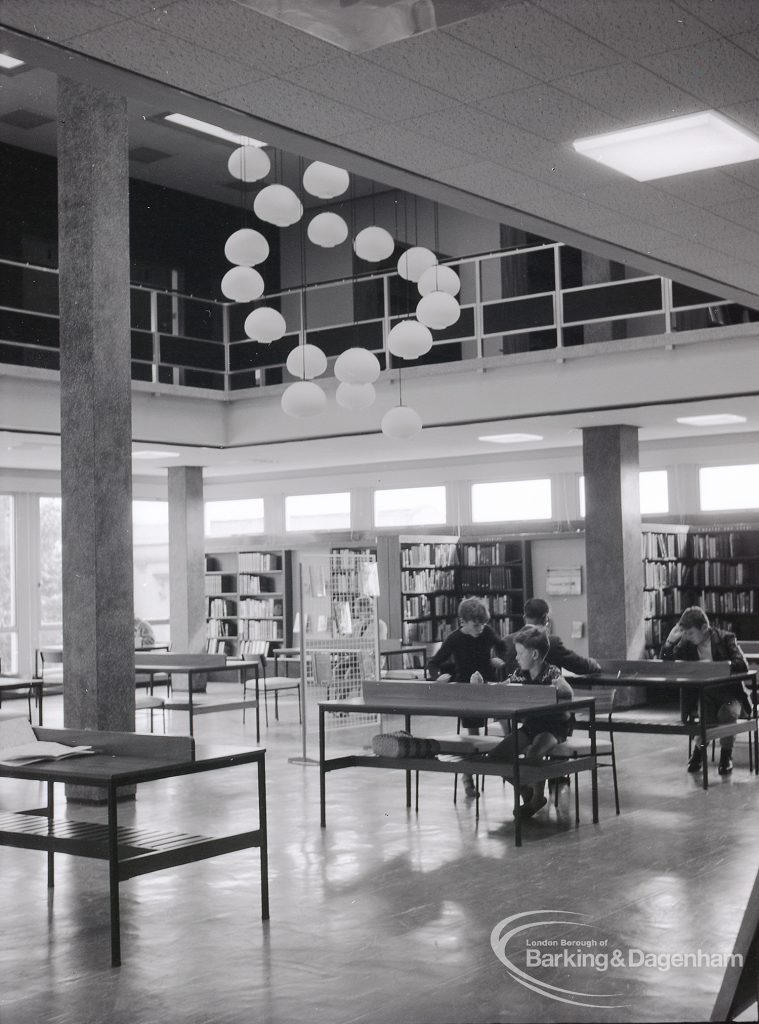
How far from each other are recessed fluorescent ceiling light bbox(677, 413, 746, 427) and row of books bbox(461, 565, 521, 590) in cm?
341

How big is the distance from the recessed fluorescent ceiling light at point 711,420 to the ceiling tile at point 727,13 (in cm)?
881

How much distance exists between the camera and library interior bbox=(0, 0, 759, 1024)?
373 centimetres

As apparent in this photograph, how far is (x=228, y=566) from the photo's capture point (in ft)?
58.4

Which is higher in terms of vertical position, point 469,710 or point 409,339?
point 409,339

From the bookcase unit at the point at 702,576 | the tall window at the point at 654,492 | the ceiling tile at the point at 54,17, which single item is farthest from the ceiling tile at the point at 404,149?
the tall window at the point at 654,492

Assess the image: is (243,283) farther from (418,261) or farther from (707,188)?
(707,188)

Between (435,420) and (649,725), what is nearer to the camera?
(649,725)

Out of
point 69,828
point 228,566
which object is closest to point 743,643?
point 228,566

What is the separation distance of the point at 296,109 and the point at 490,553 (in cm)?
1185

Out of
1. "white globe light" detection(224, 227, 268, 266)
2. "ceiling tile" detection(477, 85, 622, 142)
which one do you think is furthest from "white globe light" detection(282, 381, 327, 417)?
"ceiling tile" detection(477, 85, 622, 142)

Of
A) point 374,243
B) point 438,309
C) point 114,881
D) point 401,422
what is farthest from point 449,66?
point 401,422

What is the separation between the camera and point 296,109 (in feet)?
12.6

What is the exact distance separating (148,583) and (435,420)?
346 inches

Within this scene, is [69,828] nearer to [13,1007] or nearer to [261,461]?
[13,1007]
